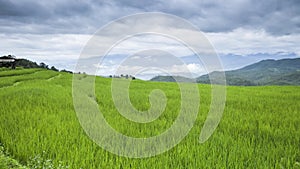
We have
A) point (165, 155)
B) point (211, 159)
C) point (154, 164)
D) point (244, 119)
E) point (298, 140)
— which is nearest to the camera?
point (154, 164)

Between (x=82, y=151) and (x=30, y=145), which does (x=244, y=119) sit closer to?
(x=82, y=151)

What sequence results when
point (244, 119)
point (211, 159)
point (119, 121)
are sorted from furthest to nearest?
1. point (244, 119)
2. point (119, 121)
3. point (211, 159)

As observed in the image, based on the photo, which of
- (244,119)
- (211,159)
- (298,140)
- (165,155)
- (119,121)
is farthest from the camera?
(244,119)

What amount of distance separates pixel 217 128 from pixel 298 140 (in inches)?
42.1

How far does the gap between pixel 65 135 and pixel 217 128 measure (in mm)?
2127

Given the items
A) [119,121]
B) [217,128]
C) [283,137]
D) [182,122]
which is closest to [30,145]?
[119,121]

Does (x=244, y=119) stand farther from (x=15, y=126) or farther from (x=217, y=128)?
(x=15, y=126)

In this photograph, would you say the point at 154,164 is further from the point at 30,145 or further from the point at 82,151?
the point at 30,145

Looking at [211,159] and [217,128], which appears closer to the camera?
[211,159]

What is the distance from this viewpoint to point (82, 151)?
111 inches

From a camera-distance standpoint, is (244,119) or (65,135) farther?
(244,119)

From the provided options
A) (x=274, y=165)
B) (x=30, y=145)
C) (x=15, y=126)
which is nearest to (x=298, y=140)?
(x=274, y=165)

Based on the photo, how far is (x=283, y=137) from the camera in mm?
3578

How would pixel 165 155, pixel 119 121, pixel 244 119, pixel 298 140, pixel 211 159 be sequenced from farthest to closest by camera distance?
pixel 244 119 < pixel 119 121 < pixel 298 140 < pixel 165 155 < pixel 211 159
